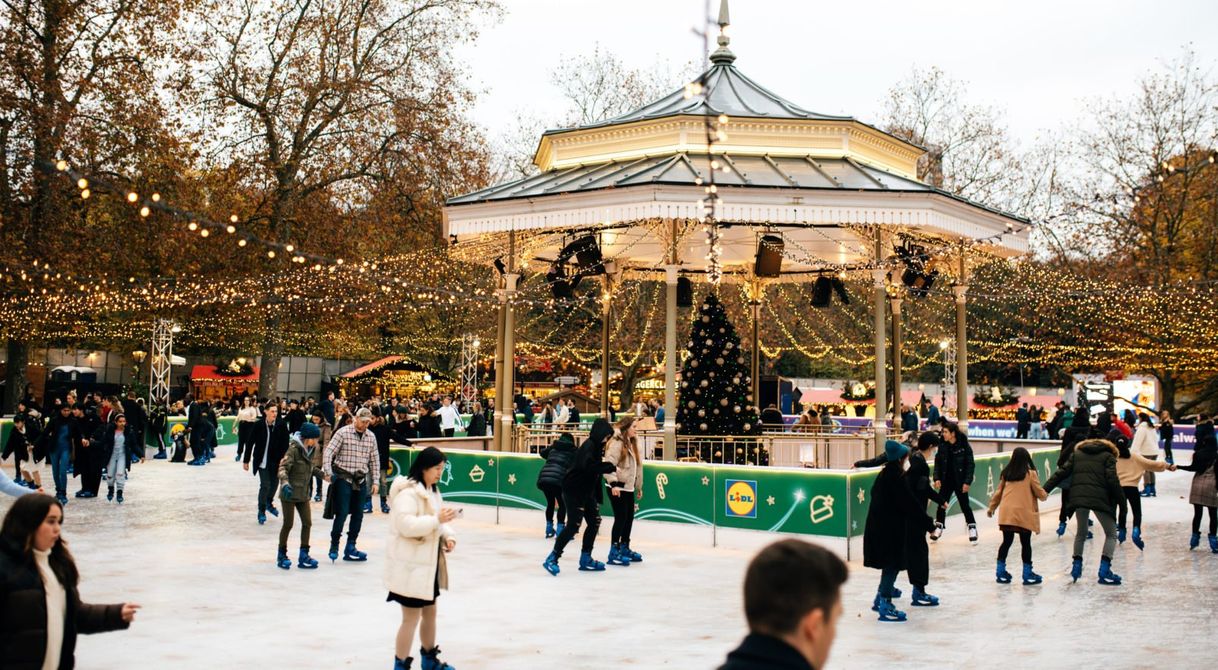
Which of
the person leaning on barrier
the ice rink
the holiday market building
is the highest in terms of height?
the holiday market building

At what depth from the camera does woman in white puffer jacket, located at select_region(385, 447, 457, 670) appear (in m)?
6.86

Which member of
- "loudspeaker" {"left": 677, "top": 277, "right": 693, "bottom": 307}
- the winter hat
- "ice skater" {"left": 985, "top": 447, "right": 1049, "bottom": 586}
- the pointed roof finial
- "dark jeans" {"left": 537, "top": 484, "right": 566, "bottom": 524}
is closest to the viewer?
the winter hat

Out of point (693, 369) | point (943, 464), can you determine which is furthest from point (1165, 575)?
point (693, 369)

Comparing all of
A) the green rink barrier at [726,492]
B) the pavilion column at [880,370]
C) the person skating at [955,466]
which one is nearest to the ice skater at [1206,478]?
the person skating at [955,466]

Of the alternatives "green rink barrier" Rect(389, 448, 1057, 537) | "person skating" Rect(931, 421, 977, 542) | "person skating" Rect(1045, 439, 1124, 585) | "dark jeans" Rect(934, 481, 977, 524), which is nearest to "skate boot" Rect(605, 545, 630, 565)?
"green rink barrier" Rect(389, 448, 1057, 537)

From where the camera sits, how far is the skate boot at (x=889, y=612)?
30.5 feet

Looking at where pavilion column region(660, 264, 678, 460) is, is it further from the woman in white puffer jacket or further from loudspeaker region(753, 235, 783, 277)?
the woman in white puffer jacket

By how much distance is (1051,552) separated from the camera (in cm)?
1357

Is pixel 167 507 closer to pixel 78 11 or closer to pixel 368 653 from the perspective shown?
pixel 368 653

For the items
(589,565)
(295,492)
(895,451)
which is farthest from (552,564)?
(895,451)

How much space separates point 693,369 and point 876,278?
3.31 m

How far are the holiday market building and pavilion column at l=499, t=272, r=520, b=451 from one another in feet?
0.12

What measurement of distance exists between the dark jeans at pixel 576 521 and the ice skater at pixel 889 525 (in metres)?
3.15

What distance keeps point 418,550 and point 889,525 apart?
13.8 feet
